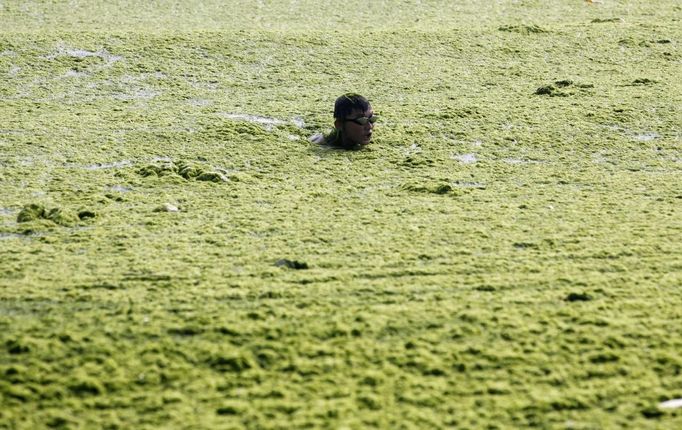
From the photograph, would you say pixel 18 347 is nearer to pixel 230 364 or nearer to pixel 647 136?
pixel 230 364

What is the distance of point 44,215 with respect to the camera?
2.70m

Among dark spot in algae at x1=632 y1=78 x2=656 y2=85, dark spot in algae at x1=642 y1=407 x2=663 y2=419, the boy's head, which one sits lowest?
dark spot in algae at x1=642 y1=407 x2=663 y2=419

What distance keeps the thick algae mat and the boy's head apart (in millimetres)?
81

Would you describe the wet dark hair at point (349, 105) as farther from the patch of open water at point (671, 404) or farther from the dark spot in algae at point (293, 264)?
the patch of open water at point (671, 404)

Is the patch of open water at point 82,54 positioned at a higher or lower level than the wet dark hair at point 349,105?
higher

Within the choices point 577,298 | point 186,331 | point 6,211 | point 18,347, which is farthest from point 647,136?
point 18,347

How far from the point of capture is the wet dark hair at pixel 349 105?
3.38 meters

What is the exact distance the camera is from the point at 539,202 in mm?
2893

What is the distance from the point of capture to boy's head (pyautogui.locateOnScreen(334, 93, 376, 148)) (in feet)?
11.1

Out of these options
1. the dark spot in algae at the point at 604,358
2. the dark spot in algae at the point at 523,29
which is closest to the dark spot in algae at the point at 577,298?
the dark spot in algae at the point at 604,358

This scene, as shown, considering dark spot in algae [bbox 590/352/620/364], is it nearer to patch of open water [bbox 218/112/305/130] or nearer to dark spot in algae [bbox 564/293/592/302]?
dark spot in algae [bbox 564/293/592/302]

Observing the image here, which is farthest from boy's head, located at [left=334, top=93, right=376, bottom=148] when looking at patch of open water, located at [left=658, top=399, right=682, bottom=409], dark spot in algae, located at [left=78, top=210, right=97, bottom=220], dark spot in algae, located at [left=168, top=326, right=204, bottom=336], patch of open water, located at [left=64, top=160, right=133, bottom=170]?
patch of open water, located at [left=658, top=399, right=682, bottom=409]

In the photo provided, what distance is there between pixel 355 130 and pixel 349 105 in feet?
0.35

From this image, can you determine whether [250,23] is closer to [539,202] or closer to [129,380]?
[539,202]
